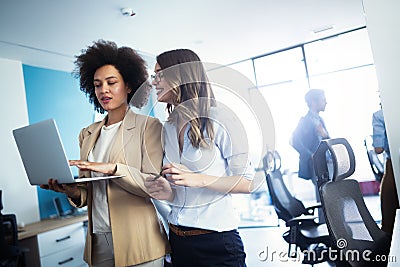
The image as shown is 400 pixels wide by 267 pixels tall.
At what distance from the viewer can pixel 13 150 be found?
10.0 ft

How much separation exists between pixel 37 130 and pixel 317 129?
2.36m

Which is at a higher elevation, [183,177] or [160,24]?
[160,24]

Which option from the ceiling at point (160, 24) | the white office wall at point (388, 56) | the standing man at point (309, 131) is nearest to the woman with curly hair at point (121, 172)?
the white office wall at point (388, 56)

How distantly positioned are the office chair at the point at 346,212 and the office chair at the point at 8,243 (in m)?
2.10

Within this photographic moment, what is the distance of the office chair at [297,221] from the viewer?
210cm

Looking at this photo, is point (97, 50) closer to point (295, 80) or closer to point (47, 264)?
point (47, 264)

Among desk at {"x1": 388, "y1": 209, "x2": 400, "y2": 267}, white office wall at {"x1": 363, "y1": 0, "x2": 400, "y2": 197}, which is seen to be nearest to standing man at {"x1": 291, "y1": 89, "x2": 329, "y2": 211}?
white office wall at {"x1": 363, "y1": 0, "x2": 400, "y2": 197}

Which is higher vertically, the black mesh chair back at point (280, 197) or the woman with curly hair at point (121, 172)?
the woman with curly hair at point (121, 172)

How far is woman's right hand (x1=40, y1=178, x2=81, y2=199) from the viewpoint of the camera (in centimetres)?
114

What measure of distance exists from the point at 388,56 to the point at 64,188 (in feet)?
5.00

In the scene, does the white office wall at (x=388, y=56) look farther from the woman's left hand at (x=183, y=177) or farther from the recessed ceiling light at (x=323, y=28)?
the recessed ceiling light at (x=323, y=28)

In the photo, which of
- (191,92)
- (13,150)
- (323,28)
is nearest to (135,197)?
(191,92)

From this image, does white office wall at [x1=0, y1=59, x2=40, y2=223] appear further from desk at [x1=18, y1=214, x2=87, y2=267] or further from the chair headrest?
the chair headrest

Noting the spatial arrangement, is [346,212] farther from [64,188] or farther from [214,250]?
[64,188]
